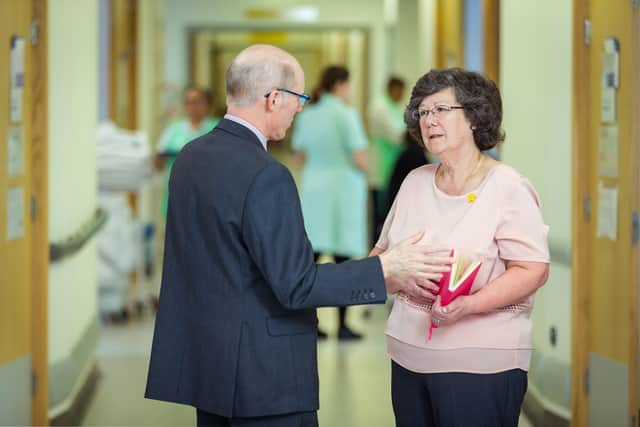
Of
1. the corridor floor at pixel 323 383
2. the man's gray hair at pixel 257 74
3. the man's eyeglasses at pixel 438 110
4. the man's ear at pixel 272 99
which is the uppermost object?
the man's gray hair at pixel 257 74

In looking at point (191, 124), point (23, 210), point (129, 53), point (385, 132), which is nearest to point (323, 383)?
point (23, 210)

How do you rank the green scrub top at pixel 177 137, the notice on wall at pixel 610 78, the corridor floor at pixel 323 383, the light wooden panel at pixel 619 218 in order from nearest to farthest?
the light wooden panel at pixel 619 218 → the notice on wall at pixel 610 78 → the corridor floor at pixel 323 383 → the green scrub top at pixel 177 137

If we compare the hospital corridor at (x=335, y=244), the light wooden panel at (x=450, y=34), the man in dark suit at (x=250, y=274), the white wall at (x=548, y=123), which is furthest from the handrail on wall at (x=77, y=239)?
the light wooden panel at (x=450, y=34)

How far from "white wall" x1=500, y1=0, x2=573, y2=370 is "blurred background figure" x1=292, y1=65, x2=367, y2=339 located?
6.42 feet

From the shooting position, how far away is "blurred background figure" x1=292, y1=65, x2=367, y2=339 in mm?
7199

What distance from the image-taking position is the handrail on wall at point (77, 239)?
15.4 feet

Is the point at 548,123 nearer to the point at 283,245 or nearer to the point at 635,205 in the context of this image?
the point at 635,205

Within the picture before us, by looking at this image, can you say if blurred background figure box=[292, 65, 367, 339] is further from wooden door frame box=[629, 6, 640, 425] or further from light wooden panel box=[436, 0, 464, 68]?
wooden door frame box=[629, 6, 640, 425]

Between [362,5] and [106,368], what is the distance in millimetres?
8317

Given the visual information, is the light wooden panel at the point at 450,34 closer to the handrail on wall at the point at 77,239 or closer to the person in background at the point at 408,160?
the person in background at the point at 408,160

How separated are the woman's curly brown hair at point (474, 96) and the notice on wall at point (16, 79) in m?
1.78

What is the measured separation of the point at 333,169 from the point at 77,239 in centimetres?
247

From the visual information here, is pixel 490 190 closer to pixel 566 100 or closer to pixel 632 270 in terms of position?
pixel 632 270

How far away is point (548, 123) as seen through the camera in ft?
15.8
